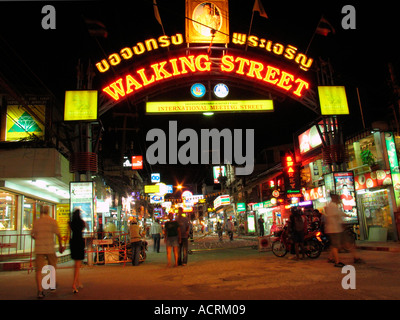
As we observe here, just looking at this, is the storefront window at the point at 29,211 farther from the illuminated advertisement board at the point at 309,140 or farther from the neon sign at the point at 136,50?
the illuminated advertisement board at the point at 309,140

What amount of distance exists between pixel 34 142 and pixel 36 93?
3506 millimetres

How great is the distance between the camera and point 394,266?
890 centimetres

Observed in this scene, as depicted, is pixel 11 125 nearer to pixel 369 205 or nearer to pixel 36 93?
pixel 36 93

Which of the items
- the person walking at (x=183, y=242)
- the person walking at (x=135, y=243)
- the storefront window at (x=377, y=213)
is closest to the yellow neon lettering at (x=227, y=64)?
the person walking at (x=183, y=242)

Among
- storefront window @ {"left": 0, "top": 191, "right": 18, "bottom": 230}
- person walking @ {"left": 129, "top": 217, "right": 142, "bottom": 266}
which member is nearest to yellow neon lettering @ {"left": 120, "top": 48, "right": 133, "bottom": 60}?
person walking @ {"left": 129, "top": 217, "right": 142, "bottom": 266}

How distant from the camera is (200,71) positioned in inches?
595

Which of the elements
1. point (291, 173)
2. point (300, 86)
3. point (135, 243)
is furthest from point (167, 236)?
point (291, 173)

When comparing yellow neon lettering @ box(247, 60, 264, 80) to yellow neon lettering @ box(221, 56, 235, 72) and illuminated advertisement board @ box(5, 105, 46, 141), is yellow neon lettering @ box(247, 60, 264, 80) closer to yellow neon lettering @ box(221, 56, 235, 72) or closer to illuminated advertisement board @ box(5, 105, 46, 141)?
Answer: yellow neon lettering @ box(221, 56, 235, 72)

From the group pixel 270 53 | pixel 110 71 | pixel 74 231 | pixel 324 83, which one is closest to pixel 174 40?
pixel 110 71

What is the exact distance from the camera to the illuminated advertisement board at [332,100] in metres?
14.7

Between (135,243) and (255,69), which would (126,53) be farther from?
(135,243)

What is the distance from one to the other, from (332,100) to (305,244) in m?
6.78

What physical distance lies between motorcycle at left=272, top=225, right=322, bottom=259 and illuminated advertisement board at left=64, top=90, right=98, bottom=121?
8.89m

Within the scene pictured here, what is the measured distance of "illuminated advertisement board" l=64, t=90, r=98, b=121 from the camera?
528 inches
